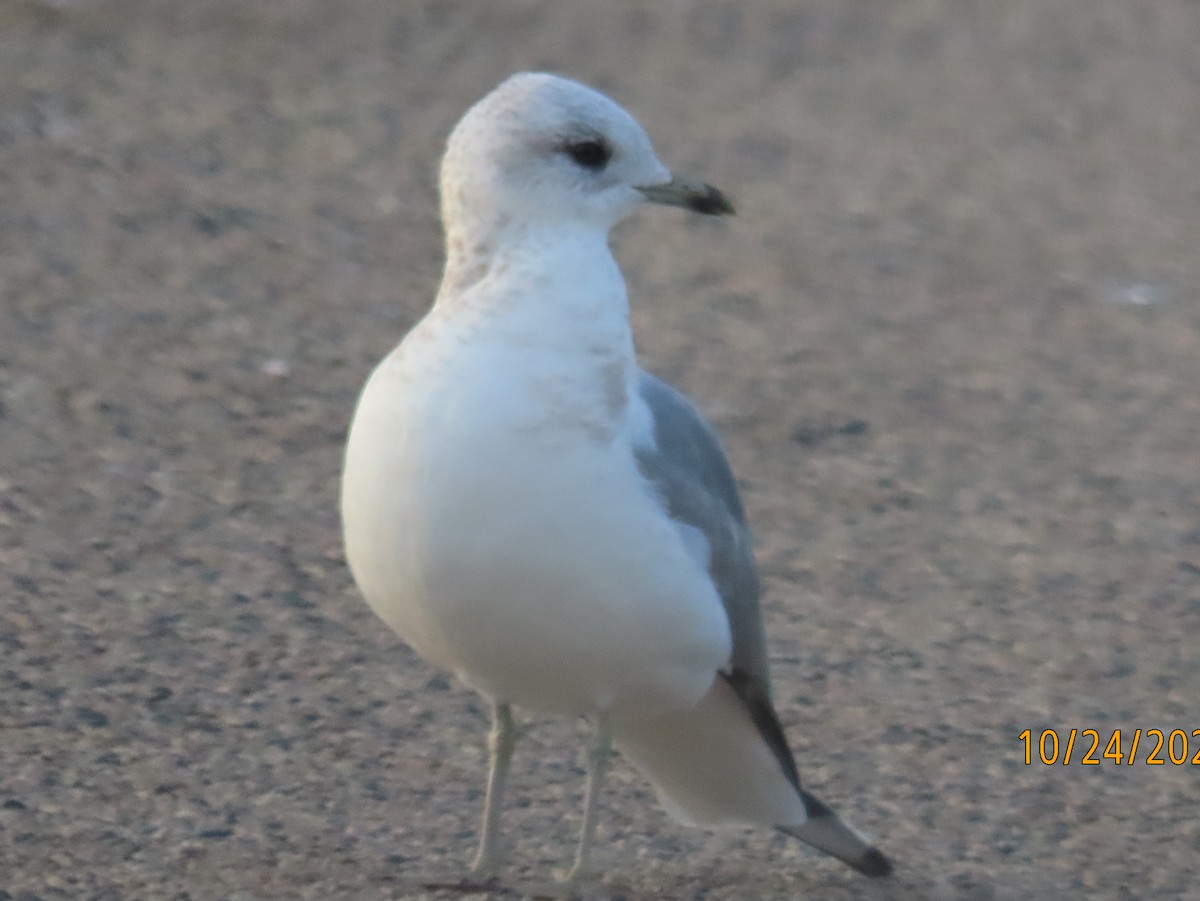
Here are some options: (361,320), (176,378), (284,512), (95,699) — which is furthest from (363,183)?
(95,699)

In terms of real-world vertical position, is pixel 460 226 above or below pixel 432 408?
above

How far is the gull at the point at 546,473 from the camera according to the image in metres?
3.20

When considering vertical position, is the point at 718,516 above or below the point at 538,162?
below

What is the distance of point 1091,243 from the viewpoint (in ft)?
27.5

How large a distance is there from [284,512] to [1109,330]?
11.0 ft

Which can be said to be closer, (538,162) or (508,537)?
(508,537)

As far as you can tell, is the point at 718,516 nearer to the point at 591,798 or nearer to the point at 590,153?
the point at 591,798

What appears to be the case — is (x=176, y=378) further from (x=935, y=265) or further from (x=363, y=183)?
(x=935, y=265)
